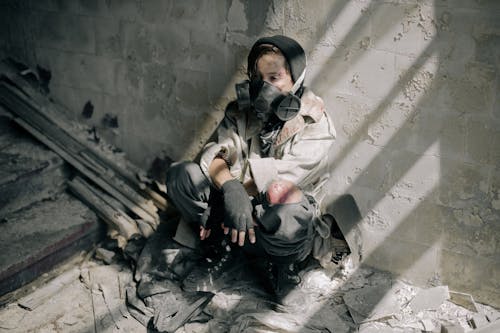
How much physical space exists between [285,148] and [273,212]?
52cm

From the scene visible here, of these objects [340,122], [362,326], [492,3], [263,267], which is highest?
[492,3]

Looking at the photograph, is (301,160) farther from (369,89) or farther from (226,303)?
Result: (226,303)

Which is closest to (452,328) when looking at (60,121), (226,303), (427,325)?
(427,325)

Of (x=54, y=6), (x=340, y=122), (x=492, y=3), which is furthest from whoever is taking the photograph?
(x=54, y=6)

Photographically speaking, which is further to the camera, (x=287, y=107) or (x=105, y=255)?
(x=105, y=255)

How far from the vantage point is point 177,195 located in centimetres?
408

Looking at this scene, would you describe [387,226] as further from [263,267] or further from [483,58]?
[483,58]

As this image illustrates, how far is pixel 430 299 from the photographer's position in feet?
13.6

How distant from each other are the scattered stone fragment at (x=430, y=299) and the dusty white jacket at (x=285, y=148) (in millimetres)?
1080

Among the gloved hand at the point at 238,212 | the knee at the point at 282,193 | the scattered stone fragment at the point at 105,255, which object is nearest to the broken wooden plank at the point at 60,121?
the scattered stone fragment at the point at 105,255

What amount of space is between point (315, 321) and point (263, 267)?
2.03ft

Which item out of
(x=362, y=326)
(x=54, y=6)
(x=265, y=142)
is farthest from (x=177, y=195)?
(x=54, y=6)

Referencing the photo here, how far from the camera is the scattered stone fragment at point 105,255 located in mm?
4613

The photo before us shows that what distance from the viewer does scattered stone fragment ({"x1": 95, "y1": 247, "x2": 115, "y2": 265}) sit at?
461 centimetres
